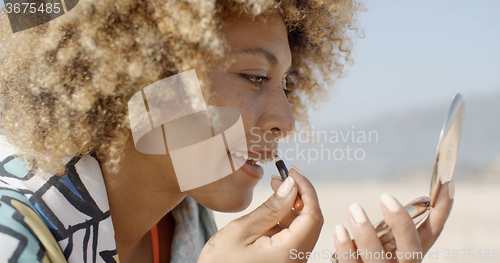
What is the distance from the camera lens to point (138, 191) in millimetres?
1574

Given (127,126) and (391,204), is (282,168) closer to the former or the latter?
(391,204)

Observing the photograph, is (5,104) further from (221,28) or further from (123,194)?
(221,28)

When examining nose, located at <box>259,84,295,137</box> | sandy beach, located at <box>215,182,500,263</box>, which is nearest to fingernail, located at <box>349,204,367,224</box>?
nose, located at <box>259,84,295,137</box>

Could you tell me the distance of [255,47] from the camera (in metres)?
1.46

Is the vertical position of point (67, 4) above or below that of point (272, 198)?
above

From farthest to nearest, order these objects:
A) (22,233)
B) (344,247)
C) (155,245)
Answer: (155,245)
(344,247)
(22,233)

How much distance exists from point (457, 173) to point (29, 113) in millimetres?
11645

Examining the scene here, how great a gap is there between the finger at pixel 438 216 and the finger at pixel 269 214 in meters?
0.48

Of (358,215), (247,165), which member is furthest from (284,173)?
(358,215)

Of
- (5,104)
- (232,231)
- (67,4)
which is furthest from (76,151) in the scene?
(232,231)

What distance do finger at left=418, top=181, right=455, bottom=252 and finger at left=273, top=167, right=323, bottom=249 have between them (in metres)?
0.38

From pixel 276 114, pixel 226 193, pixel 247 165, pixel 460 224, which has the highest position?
pixel 276 114

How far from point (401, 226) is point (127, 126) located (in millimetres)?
1099

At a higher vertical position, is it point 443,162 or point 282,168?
point 282,168
